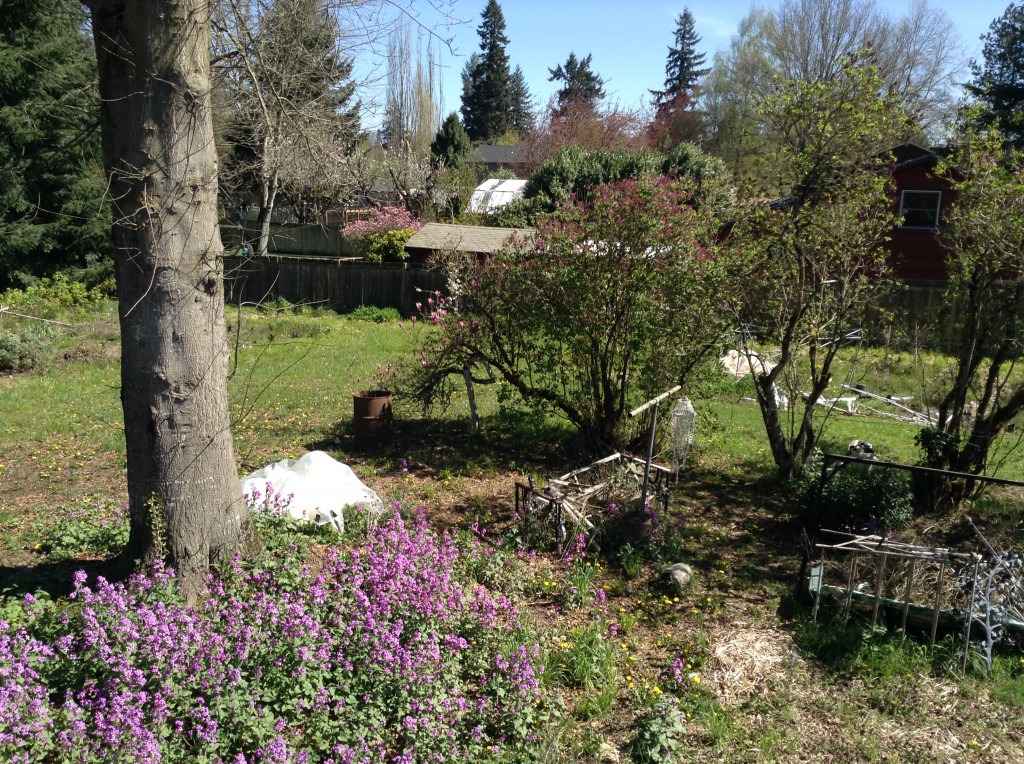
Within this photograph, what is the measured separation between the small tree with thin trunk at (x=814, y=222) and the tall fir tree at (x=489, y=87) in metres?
54.8

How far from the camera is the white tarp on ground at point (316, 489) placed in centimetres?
613

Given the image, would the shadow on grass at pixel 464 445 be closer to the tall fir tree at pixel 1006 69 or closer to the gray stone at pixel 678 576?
the gray stone at pixel 678 576

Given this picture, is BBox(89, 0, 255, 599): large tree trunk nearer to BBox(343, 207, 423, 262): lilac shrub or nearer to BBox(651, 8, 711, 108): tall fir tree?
BBox(343, 207, 423, 262): lilac shrub

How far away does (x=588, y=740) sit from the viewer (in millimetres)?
3883

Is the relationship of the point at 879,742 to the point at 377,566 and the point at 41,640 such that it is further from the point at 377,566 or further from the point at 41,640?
the point at 41,640

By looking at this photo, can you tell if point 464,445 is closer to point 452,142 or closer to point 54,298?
point 54,298

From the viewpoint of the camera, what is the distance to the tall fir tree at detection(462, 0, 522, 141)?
58.6 m

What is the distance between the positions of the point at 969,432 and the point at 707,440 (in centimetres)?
296

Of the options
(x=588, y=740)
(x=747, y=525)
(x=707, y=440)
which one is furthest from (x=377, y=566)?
(x=707, y=440)

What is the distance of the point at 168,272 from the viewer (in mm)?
4238

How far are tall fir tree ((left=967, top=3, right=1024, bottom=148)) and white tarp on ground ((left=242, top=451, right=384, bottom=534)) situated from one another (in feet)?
67.9

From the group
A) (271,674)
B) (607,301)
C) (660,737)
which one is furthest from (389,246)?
(660,737)

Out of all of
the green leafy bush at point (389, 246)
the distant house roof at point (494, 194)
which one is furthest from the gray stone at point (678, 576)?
the distant house roof at point (494, 194)

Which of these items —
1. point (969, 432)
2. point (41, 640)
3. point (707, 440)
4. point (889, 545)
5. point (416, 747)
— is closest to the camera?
point (416, 747)
